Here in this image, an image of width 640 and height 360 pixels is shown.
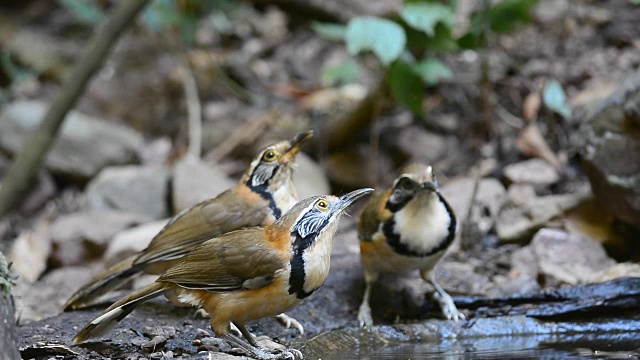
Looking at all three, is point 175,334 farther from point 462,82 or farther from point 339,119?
point 462,82

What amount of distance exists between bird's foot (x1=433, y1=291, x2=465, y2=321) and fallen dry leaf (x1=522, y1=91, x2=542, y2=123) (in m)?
4.00

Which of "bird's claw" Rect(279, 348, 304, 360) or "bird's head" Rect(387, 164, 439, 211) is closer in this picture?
"bird's claw" Rect(279, 348, 304, 360)

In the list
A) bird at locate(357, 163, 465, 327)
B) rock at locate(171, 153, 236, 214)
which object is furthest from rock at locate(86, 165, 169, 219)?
bird at locate(357, 163, 465, 327)

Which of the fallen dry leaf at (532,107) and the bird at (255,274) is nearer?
the bird at (255,274)

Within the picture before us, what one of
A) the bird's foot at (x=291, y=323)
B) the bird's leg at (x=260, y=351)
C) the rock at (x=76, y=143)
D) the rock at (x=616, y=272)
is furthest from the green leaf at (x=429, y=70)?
the bird's leg at (x=260, y=351)

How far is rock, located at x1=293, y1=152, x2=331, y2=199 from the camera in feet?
29.8

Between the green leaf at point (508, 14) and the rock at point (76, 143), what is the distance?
476cm

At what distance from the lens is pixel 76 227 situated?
8.79m

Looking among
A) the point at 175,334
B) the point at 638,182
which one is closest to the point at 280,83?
the point at 638,182

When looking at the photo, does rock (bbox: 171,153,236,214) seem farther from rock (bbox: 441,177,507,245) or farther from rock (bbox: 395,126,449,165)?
rock (bbox: 441,177,507,245)

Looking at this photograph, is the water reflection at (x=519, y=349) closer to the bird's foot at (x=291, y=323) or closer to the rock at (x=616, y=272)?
the bird's foot at (x=291, y=323)

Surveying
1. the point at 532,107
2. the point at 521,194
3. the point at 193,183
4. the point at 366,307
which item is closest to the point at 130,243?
the point at 193,183

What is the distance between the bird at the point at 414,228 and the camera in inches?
215

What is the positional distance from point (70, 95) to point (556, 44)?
5797mm
